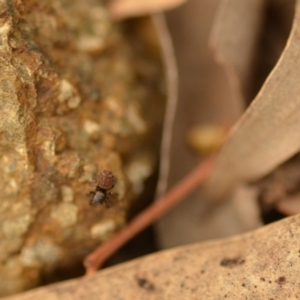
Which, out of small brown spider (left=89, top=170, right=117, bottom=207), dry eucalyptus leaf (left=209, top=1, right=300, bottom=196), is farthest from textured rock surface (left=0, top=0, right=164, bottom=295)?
dry eucalyptus leaf (left=209, top=1, right=300, bottom=196)

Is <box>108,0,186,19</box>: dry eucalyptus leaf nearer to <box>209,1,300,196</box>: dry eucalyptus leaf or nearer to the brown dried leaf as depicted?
the brown dried leaf

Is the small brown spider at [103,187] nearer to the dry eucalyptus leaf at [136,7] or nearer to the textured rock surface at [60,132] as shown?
the textured rock surface at [60,132]

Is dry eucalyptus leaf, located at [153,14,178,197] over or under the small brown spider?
over

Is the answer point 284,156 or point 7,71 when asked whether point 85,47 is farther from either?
point 284,156

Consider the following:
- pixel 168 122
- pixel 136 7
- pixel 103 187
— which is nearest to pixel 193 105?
pixel 168 122

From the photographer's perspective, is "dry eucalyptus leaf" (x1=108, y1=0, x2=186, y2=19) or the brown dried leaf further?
"dry eucalyptus leaf" (x1=108, y1=0, x2=186, y2=19)

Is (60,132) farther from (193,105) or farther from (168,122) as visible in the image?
(193,105)

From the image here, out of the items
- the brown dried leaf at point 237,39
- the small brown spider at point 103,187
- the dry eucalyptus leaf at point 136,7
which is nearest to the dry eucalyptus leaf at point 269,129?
the brown dried leaf at point 237,39
